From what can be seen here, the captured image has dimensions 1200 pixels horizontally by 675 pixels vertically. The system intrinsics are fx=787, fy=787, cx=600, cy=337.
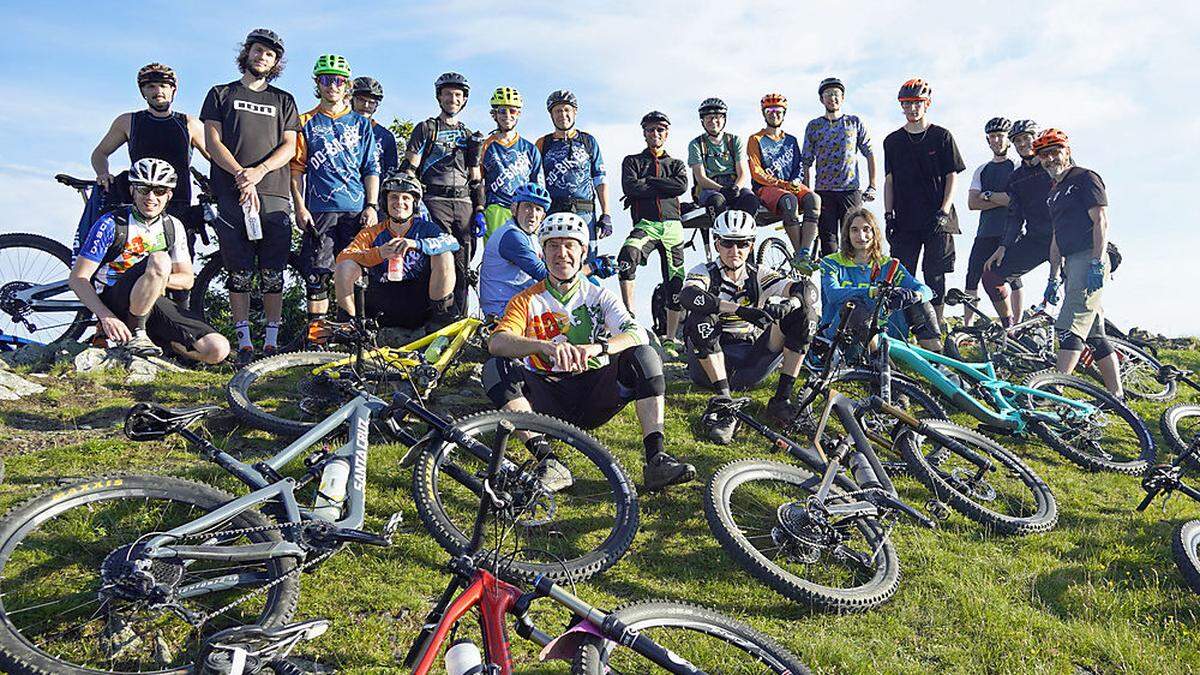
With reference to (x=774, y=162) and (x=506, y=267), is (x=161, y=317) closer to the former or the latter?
(x=506, y=267)

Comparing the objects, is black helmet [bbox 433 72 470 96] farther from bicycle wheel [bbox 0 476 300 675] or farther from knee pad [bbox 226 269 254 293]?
bicycle wheel [bbox 0 476 300 675]

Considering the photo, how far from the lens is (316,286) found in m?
9.43

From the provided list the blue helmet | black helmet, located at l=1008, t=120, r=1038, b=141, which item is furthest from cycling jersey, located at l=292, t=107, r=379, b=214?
black helmet, located at l=1008, t=120, r=1038, b=141

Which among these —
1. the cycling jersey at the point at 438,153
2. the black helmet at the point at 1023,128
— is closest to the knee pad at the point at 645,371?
the cycling jersey at the point at 438,153

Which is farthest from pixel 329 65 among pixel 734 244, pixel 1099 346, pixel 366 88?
pixel 1099 346

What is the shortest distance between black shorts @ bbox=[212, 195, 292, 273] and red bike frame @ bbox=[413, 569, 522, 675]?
7072 mm

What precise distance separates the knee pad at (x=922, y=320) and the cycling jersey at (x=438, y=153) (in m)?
5.68

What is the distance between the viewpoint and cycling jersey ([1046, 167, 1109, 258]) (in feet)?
32.6

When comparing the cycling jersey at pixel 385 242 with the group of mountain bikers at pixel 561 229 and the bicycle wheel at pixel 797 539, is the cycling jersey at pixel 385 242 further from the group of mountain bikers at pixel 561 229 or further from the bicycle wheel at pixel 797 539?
the bicycle wheel at pixel 797 539

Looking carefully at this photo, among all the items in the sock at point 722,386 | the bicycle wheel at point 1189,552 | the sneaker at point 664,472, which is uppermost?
the sock at point 722,386

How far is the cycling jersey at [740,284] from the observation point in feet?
27.0

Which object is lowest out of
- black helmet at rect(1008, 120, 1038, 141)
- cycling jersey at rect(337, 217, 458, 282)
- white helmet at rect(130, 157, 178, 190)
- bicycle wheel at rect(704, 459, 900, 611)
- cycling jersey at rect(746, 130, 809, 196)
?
bicycle wheel at rect(704, 459, 900, 611)

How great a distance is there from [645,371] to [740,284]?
2538mm

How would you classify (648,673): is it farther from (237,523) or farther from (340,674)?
(237,523)
